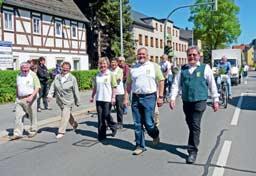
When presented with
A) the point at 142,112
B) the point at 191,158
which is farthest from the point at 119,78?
the point at 191,158

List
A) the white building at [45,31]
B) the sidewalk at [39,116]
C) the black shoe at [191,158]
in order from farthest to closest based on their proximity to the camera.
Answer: the white building at [45,31] → the sidewalk at [39,116] → the black shoe at [191,158]

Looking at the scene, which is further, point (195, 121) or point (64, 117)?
point (64, 117)

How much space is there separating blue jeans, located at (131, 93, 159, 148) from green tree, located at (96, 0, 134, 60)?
32.5m

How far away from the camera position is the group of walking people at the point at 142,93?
6.40 m

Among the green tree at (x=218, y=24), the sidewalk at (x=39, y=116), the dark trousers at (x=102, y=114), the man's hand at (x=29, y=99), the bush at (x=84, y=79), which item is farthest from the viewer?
the green tree at (x=218, y=24)

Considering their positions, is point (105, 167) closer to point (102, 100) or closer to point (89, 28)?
point (102, 100)

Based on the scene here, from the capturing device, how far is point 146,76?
276 inches

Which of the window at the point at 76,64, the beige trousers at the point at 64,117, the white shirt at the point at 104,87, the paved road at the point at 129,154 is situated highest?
the window at the point at 76,64

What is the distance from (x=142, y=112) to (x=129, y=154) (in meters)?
0.80

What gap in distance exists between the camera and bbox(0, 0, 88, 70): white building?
1024 inches

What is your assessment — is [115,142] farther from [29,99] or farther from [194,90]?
[194,90]

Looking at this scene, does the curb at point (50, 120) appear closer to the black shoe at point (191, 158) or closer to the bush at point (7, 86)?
the bush at point (7, 86)

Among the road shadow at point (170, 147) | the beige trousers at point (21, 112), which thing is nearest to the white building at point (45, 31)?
the beige trousers at point (21, 112)

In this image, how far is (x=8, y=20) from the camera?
25719 millimetres
